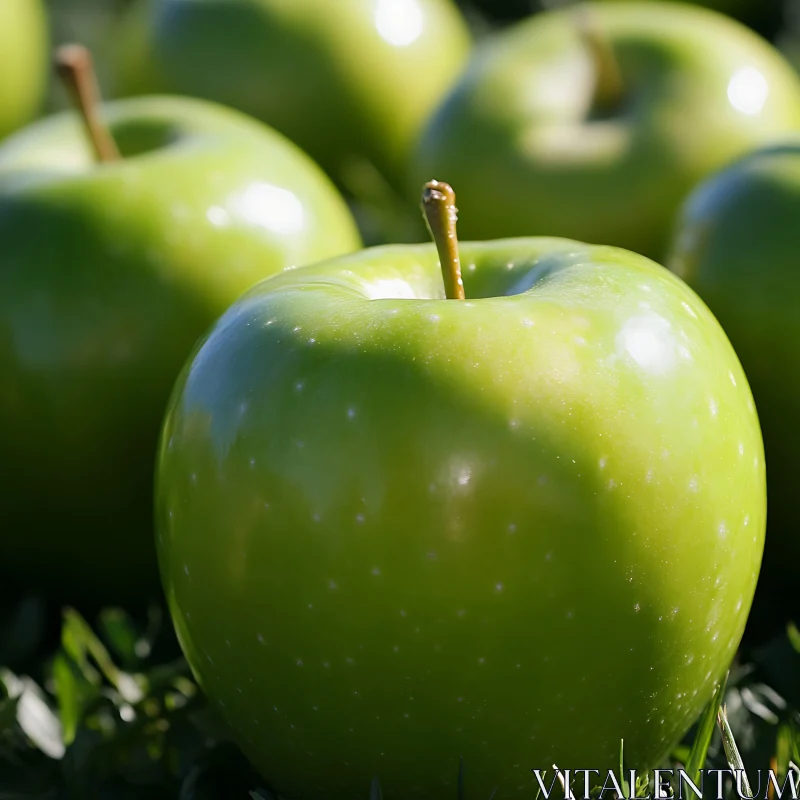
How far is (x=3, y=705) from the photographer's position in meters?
0.91

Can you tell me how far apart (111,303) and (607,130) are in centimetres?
59

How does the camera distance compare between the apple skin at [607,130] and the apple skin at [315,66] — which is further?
the apple skin at [315,66]

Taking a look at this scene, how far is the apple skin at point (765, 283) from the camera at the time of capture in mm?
972

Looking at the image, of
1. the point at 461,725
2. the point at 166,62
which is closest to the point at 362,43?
the point at 166,62

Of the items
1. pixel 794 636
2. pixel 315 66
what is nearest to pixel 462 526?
pixel 794 636

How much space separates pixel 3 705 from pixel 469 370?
48cm

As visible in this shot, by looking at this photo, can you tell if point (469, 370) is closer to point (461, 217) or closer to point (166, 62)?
point (461, 217)

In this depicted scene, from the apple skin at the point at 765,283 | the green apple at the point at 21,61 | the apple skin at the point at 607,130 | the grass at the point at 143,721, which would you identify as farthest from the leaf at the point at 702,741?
the green apple at the point at 21,61

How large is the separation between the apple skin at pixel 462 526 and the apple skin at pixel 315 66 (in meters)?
0.84

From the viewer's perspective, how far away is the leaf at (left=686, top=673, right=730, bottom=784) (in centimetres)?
72

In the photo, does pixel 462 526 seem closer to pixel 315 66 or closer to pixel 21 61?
pixel 315 66

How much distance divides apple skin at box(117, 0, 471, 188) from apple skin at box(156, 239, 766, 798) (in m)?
0.84

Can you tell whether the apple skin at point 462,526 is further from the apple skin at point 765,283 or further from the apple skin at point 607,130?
the apple skin at point 607,130

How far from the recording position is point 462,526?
2.27ft
